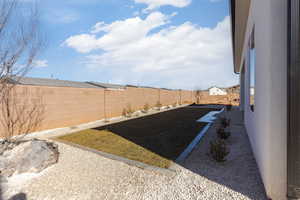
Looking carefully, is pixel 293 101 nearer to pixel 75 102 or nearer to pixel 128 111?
pixel 75 102

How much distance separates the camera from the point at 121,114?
11.1m

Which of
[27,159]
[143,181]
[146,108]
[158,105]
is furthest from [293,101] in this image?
[158,105]

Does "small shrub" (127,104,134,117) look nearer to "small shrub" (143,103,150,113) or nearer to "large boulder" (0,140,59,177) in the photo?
"small shrub" (143,103,150,113)

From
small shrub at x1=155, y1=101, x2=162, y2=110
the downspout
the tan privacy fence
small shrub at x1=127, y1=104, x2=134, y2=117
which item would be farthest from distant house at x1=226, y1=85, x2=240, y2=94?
the downspout

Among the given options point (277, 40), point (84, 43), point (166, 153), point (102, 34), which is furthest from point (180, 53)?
point (277, 40)

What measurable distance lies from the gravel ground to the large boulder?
228 millimetres

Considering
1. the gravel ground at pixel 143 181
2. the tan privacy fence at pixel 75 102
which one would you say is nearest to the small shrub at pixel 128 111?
the tan privacy fence at pixel 75 102

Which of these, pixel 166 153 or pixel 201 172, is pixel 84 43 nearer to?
pixel 166 153

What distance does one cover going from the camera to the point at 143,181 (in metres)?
2.60

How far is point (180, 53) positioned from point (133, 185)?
39.8 ft

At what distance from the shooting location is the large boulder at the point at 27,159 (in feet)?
10.3

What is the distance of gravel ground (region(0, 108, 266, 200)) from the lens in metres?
2.24

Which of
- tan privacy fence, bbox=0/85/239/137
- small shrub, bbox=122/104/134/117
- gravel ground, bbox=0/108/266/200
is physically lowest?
gravel ground, bbox=0/108/266/200

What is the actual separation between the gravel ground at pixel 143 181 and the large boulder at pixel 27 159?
0.23 meters
